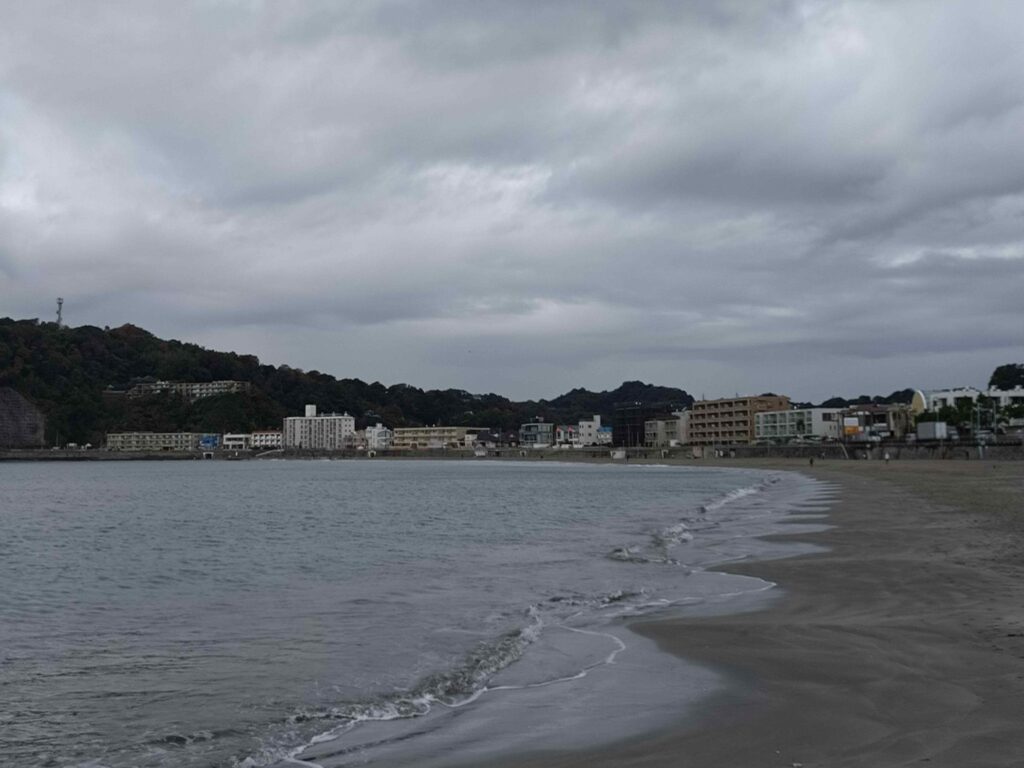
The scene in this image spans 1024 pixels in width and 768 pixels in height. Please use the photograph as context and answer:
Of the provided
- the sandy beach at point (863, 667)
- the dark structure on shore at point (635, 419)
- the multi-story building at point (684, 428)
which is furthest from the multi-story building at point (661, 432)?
the sandy beach at point (863, 667)

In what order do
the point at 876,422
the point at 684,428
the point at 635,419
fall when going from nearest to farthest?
1. the point at 876,422
2. the point at 684,428
3. the point at 635,419

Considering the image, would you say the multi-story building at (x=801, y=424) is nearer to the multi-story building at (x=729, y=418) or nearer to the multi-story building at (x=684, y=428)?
the multi-story building at (x=729, y=418)

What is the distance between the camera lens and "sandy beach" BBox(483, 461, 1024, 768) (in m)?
5.96

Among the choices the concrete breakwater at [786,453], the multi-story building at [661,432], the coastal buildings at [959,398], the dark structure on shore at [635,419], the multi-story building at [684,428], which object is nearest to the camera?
the concrete breakwater at [786,453]

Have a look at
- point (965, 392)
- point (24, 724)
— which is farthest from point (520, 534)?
point (965, 392)

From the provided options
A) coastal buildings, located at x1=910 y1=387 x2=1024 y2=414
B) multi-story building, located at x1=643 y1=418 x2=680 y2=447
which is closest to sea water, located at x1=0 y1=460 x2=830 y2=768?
coastal buildings, located at x1=910 y1=387 x2=1024 y2=414

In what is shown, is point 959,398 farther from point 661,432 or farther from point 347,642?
point 347,642

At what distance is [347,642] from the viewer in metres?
11.0

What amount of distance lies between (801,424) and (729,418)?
1577cm

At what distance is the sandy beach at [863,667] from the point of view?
5961 millimetres

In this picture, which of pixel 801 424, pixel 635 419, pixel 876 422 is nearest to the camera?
pixel 876 422

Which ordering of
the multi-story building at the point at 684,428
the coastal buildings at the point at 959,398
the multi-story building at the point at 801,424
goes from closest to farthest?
1. the coastal buildings at the point at 959,398
2. the multi-story building at the point at 801,424
3. the multi-story building at the point at 684,428

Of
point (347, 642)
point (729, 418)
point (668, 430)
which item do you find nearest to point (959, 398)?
point (729, 418)

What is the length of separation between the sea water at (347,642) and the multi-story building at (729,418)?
449 feet
